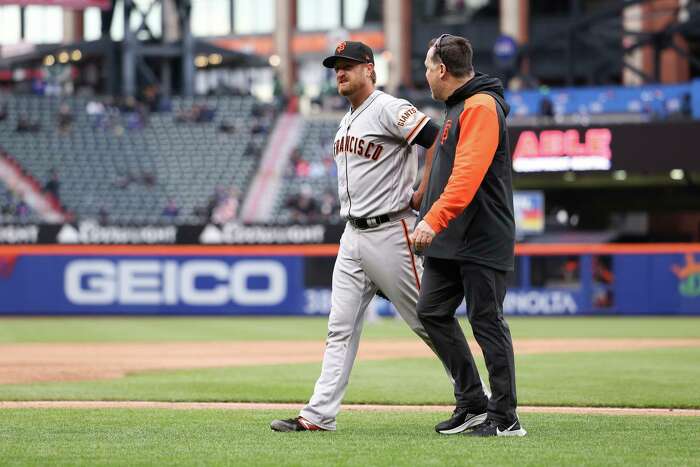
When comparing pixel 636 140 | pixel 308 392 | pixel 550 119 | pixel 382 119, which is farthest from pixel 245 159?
pixel 382 119

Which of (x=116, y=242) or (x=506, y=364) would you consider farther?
(x=116, y=242)

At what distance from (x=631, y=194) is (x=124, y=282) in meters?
17.8

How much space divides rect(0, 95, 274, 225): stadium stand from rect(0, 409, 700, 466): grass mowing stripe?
24.9 m

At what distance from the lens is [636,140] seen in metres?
29.4

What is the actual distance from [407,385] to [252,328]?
11706 millimetres

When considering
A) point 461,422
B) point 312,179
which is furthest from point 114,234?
point 461,422

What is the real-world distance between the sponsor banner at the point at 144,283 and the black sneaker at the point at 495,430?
20288 mm

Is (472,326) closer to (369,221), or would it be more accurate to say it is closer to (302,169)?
(369,221)

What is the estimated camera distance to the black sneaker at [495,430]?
271 inches

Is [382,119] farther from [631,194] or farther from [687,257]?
[631,194]

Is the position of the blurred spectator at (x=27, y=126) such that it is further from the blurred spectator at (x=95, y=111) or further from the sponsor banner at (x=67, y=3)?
the sponsor banner at (x=67, y=3)

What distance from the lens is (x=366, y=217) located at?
23.9ft

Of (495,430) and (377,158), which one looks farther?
(377,158)

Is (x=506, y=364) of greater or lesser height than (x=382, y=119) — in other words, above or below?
below
